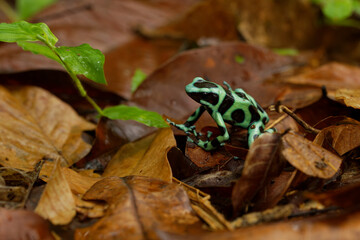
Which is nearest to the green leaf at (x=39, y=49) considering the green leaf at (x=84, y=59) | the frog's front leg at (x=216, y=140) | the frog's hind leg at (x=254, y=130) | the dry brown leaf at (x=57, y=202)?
the green leaf at (x=84, y=59)

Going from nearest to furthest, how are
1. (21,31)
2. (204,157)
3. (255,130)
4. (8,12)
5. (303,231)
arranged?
(303,231)
(21,31)
(204,157)
(255,130)
(8,12)

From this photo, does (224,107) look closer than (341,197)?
No

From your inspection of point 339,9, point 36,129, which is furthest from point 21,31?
point 339,9

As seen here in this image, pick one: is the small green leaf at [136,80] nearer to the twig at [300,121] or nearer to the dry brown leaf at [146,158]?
the dry brown leaf at [146,158]

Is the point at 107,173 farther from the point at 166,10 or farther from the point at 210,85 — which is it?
the point at 166,10

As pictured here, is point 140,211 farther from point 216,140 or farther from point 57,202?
point 216,140

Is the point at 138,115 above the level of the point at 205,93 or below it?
below

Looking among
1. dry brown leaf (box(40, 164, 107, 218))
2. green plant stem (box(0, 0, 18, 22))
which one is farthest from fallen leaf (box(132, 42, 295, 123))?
green plant stem (box(0, 0, 18, 22))

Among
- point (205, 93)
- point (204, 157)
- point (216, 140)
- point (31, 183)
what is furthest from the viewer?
Answer: point (205, 93)
